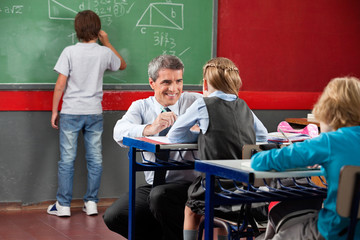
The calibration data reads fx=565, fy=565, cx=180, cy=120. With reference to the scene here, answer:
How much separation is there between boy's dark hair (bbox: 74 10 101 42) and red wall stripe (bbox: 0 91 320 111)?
1.85ft

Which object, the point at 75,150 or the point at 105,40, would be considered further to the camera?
the point at 105,40

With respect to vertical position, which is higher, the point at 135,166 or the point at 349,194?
the point at 349,194

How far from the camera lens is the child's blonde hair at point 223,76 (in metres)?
2.74

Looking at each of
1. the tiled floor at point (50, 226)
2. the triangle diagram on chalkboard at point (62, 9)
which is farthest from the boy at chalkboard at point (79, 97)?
the triangle diagram on chalkboard at point (62, 9)

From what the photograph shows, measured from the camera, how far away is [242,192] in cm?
241

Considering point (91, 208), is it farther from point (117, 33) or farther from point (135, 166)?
point (135, 166)

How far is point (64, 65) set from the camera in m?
4.52

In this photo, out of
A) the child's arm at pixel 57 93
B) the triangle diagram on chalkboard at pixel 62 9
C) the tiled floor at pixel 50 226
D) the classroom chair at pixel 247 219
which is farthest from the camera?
the triangle diagram on chalkboard at pixel 62 9

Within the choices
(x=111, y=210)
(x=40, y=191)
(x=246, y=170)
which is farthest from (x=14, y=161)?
(x=246, y=170)

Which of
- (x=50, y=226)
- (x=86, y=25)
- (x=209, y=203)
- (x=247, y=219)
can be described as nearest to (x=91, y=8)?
(x=86, y=25)

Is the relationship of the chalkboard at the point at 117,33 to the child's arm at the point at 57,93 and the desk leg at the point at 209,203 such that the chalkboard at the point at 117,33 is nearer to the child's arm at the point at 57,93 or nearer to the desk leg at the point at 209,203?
the child's arm at the point at 57,93

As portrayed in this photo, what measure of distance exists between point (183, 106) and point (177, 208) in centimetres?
67

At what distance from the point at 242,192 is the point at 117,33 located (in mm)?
2875

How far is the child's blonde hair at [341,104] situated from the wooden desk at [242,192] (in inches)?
8.4
